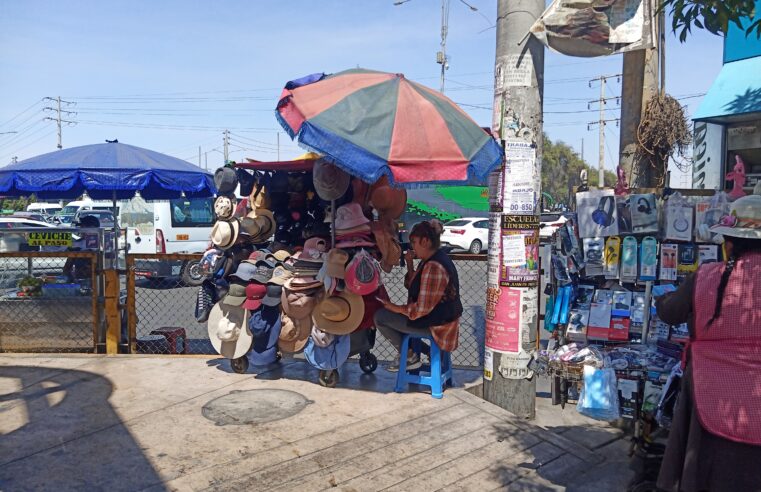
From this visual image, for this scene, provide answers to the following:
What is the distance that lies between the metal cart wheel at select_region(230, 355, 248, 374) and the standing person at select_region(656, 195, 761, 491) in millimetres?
3782

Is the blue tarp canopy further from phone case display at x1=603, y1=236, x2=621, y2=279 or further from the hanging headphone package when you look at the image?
the hanging headphone package

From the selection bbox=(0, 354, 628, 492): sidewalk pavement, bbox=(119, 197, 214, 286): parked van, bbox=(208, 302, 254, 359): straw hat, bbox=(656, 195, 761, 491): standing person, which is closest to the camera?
bbox=(656, 195, 761, 491): standing person

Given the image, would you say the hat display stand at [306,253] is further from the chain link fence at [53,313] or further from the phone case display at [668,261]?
the phone case display at [668,261]

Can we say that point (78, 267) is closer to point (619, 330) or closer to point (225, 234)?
point (225, 234)

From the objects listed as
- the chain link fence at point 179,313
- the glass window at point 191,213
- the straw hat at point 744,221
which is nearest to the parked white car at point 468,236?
the chain link fence at point 179,313

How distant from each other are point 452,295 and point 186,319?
656 centimetres

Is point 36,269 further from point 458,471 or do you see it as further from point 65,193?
point 458,471

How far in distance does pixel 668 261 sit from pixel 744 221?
71.2 inches

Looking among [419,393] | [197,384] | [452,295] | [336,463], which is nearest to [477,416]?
[419,393]

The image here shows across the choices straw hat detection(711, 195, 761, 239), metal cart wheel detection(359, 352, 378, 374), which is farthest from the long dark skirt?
metal cart wheel detection(359, 352, 378, 374)

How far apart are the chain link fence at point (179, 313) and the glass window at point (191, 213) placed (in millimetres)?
1902

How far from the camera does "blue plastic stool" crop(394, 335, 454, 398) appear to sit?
16.1 ft

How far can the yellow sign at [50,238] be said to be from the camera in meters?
6.30

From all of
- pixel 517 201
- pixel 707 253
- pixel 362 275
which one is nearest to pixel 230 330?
pixel 362 275
